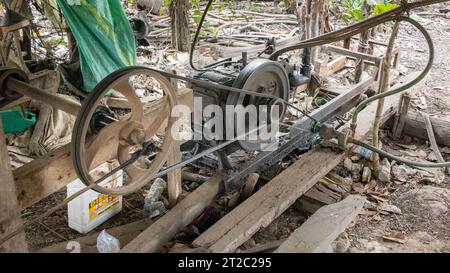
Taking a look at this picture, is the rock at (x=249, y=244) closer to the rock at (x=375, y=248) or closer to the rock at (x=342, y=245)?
the rock at (x=342, y=245)

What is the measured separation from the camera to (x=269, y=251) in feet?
10.7

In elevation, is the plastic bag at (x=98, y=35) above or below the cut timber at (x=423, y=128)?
above

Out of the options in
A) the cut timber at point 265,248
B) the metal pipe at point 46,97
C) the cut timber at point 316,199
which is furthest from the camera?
the cut timber at point 316,199

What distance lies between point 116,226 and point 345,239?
1.89 m

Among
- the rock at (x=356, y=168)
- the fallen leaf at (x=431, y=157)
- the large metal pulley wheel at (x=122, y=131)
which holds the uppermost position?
the large metal pulley wheel at (x=122, y=131)

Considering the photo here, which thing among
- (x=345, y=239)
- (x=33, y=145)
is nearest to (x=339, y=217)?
(x=345, y=239)

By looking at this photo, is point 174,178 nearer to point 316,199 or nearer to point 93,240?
point 93,240

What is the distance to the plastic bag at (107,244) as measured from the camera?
A: 3086mm

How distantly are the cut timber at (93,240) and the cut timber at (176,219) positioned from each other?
0.38 meters

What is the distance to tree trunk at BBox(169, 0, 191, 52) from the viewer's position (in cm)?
804

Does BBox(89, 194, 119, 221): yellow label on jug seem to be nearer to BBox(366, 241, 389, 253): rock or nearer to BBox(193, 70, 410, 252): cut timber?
BBox(193, 70, 410, 252): cut timber

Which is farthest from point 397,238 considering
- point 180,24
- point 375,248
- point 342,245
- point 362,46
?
point 180,24

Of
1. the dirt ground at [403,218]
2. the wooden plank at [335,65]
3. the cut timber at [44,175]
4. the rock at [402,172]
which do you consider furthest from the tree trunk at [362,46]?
the cut timber at [44,175]

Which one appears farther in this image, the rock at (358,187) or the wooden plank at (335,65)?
the wooden plank at (335,65)
